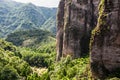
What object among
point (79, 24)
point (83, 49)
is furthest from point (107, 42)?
point (83, 49)

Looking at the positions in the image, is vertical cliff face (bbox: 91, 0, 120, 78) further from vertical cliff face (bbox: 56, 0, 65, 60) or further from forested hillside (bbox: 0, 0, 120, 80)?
vertical cliff face (bbox: 56, 0, 65, 60)

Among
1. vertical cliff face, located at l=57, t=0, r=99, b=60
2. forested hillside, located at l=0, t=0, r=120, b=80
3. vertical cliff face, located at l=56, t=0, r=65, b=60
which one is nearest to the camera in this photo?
forested hillside, located at l=0, t=0, r=120, b=80

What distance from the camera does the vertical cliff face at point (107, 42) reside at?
63.1 meters

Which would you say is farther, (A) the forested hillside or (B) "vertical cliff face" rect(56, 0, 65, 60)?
(B) "vertical cliff face" rect(56, 0, 65, 60)

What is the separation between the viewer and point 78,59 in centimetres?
9975

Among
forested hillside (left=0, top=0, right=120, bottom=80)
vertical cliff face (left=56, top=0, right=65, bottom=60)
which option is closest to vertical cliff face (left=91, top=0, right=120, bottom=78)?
forested hillside (left=0, top=0, right=120, bottom=80)

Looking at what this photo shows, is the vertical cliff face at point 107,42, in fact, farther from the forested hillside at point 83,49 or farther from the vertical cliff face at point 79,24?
the vertical cliff face at point 79,24

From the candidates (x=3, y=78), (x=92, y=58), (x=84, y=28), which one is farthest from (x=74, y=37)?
(x=92, y=58)

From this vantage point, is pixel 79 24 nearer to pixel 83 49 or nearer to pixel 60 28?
pixel 83 49

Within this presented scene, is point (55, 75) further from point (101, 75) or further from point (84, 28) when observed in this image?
point (101, 75)

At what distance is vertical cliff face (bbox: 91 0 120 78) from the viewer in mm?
63062

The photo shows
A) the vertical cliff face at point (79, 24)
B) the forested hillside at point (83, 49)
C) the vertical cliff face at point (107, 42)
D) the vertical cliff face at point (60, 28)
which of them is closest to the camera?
the vertical cliff face at point (107, 42)

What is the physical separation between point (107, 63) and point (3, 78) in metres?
33.4

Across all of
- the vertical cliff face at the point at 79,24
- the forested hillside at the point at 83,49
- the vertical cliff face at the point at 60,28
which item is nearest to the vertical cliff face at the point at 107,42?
the forested hillside at the point at 83,49
